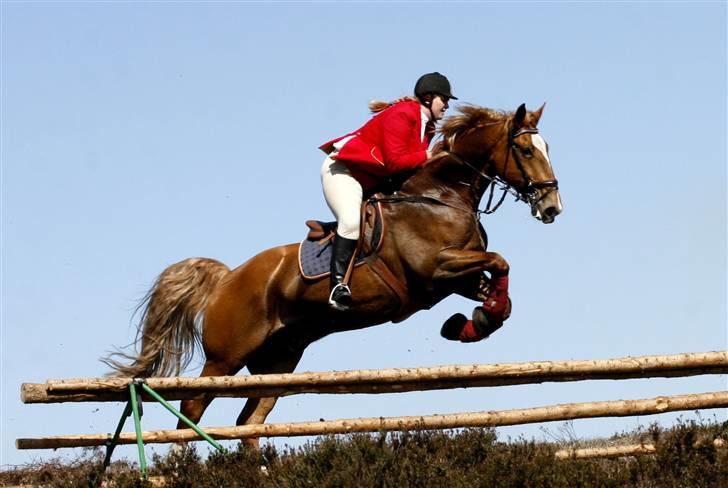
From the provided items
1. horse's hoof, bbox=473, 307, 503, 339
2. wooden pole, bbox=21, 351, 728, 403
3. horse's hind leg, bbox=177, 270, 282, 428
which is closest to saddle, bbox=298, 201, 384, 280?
horse's hind leg, bbox=177, 270, 282, 428

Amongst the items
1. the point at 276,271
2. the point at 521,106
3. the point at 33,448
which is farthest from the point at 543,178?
the point at 33,448

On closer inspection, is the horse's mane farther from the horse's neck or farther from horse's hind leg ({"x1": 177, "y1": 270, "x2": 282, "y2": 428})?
horse's hind leg ({"x1": 177, "y1": 270, "x2": 282, "y2": 428})

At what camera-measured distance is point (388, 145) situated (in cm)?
1172

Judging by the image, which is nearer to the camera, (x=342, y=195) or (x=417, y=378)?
(x=417, y=378)

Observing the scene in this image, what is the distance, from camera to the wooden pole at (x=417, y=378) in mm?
10242

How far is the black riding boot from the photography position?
11.5m

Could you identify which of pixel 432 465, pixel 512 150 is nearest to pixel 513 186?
pixel 512 150

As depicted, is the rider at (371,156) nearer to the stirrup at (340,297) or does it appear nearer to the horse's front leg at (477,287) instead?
the stirrup at (340,297)

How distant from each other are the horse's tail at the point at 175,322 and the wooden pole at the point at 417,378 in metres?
1.94

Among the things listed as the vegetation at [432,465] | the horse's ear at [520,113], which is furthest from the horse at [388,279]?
the vegetation at [432,465]

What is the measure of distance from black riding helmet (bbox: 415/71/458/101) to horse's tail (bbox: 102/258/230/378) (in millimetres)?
2287

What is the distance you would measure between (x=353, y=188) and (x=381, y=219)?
34 cm

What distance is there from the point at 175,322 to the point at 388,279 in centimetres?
201

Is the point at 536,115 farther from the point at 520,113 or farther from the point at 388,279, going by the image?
the point at 388,279
